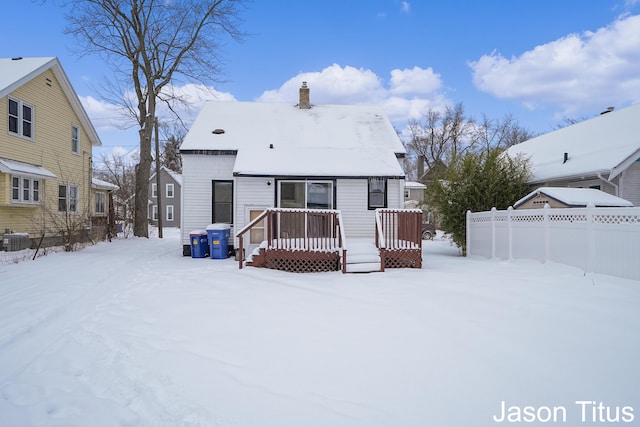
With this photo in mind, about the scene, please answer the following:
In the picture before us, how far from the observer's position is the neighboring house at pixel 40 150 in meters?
12.7

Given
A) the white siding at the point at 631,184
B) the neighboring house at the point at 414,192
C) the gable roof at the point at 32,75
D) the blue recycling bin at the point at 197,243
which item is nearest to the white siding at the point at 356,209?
the blue recycling bin at the point at 197,243

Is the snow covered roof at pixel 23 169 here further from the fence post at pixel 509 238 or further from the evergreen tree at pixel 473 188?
the fence post at pixel 509 238

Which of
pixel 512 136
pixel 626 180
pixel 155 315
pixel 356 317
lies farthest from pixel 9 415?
pixel 512 136

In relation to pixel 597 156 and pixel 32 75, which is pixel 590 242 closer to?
pixel 597 156

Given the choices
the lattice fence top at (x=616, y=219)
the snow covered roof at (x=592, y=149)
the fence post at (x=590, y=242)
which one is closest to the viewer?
the lattice fence top at (x=616, y=219)

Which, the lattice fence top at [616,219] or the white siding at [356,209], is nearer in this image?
the lattice fence top at [616,219]

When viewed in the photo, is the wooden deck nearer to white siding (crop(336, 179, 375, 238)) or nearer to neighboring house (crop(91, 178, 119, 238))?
white siding (crop(336, 179, 375, 238))

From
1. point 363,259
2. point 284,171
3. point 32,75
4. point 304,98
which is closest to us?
point 363,259

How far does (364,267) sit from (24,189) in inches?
505

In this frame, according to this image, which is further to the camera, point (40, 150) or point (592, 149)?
point (40, 150)

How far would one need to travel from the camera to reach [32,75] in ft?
45.0

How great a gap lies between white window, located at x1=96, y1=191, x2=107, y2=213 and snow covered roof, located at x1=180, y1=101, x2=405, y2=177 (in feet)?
32.9

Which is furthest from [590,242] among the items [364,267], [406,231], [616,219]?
[364,267]

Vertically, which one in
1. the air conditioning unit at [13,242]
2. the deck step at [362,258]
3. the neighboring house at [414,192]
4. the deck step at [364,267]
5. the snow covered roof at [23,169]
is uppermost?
the neighboring house at [414,192]
